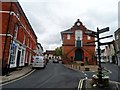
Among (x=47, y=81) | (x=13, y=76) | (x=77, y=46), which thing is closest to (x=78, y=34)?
(x=77, y=46)

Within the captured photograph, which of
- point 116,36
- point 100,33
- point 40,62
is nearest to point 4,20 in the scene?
point 40,62

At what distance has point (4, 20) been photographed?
19750 mm

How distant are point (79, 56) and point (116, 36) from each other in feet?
43.3

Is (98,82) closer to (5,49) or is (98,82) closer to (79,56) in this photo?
(5,49)

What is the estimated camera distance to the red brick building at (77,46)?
43688 millimetres

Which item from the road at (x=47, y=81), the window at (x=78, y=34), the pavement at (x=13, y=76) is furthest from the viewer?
the window at (x=78, y=34)

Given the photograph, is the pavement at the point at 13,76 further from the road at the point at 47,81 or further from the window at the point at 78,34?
the window at the point at 78,34

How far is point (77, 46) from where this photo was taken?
44.8 m

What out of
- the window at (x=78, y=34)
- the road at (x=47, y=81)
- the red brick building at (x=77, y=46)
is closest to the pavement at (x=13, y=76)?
the road at (x=47, y=81)

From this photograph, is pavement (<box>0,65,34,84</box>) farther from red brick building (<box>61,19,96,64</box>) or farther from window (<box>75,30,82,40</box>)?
window (<box>75,30,82,40</box>)

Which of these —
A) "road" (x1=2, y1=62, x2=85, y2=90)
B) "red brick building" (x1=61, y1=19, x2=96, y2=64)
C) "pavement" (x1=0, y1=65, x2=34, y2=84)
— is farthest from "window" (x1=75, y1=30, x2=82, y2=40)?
"road" (x1=2, y1=62, x2=85, y2=90)

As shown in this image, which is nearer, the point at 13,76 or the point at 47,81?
the point at 47,81

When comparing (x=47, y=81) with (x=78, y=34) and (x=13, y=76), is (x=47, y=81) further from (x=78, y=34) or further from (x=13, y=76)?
(x=78, y=34)

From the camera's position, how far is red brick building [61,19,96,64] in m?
43.7
